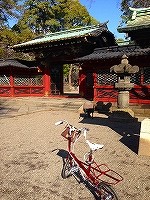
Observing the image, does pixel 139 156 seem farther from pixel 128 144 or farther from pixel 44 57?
pixel 44 57

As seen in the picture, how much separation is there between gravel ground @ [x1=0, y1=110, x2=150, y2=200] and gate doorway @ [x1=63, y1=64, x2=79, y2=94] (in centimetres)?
2608

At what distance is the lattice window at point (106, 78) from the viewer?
631 inches

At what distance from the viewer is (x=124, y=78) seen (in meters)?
12.1

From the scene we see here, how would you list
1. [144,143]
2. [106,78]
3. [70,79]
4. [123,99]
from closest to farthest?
[144,143]
[123,99]
[106,78]
[70,79]

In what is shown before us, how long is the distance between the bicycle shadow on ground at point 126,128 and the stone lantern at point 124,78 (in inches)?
44.2

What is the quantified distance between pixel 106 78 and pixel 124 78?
4.09m

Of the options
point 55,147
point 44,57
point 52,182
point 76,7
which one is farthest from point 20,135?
point 76,7

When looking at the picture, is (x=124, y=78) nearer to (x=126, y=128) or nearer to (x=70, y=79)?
(x=126, y=128)

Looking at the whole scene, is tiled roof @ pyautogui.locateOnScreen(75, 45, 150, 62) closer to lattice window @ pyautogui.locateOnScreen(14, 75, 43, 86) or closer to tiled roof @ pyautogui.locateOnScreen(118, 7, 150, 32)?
lattice window @ pyautogui.locateOnScreen(14, 75, 43, 86)

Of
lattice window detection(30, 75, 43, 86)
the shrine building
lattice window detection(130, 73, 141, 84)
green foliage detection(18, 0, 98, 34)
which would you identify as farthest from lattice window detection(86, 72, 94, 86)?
green foliage detection(18, 0, 98, 34)

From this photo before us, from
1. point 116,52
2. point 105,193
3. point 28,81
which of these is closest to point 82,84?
point 116,52

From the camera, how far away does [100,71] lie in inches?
644

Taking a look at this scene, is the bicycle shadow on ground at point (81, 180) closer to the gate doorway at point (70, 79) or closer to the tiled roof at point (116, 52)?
the tiled roof at point (116, 52)

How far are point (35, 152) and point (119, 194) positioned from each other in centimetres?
333
